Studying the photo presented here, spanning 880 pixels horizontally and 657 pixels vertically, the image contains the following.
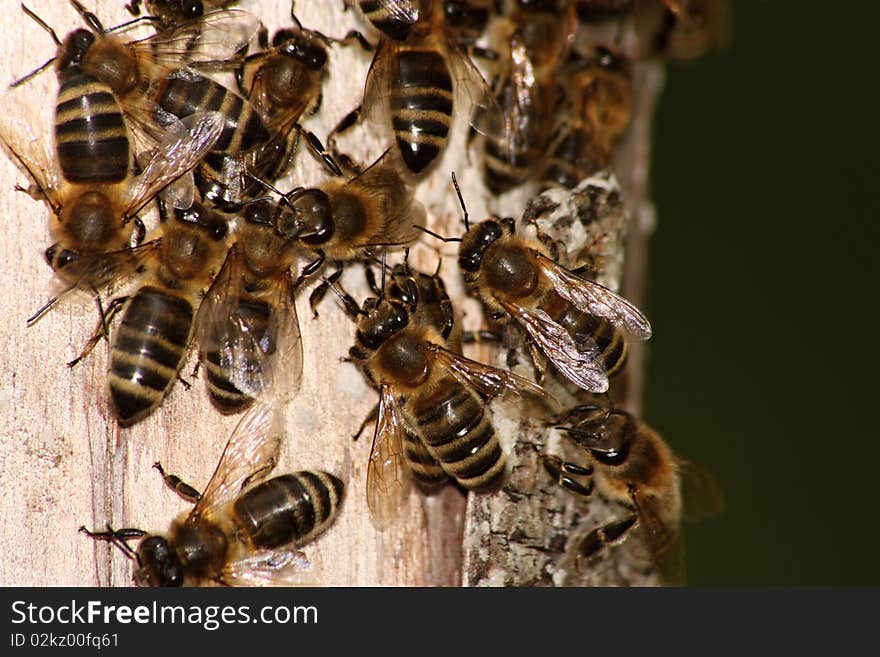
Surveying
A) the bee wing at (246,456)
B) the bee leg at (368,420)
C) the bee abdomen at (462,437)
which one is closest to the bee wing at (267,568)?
the bee wing at (246,456)

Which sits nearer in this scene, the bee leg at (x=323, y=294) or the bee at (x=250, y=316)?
the bee at (x=250, y=316)

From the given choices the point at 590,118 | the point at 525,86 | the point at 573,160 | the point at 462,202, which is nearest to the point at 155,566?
the point at 462,202

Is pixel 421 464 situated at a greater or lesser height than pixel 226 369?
lesser


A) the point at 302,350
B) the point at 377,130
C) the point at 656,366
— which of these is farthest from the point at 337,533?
the point at 656,366

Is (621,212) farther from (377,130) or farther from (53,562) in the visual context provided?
(53,562)

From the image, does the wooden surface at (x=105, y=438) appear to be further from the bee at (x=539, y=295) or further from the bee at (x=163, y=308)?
the bee at (x=539, y=295)

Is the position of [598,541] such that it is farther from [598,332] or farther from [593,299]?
[593,299]

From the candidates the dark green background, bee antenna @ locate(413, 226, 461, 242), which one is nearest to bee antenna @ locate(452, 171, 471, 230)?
bee antenna @ locate(413, 226, 461, 242)
